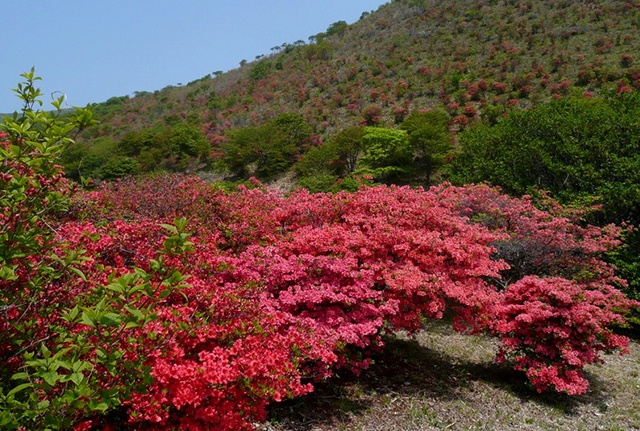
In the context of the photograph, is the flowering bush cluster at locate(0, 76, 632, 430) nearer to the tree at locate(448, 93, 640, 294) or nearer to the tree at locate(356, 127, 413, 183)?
the tree at locate(448, 93, 640, 294)

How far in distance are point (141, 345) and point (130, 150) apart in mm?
46171

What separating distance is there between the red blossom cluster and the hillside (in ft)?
76.8

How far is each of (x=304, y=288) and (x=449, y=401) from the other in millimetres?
3119

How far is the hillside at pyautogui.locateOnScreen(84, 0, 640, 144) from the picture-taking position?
1235 inches

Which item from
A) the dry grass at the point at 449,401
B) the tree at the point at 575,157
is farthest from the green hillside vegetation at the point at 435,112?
the dry grass at the point at 449,401

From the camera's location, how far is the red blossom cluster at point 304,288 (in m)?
3.39

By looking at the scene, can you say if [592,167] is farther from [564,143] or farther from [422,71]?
[422,71]

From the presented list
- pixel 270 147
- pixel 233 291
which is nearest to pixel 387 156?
pixel 270 147

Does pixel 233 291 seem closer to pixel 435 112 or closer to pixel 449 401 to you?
pixel 449 401

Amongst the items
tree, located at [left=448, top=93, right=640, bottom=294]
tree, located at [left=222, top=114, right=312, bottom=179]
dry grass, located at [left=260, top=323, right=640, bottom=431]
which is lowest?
dry grass, located at [left=260, top=323, right=640, bottom=431]

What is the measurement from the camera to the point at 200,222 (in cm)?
693

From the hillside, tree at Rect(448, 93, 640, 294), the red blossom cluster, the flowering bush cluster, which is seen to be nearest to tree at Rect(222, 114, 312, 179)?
the hillside

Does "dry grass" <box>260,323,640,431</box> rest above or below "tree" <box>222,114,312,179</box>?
below

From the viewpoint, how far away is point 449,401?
6242mm
